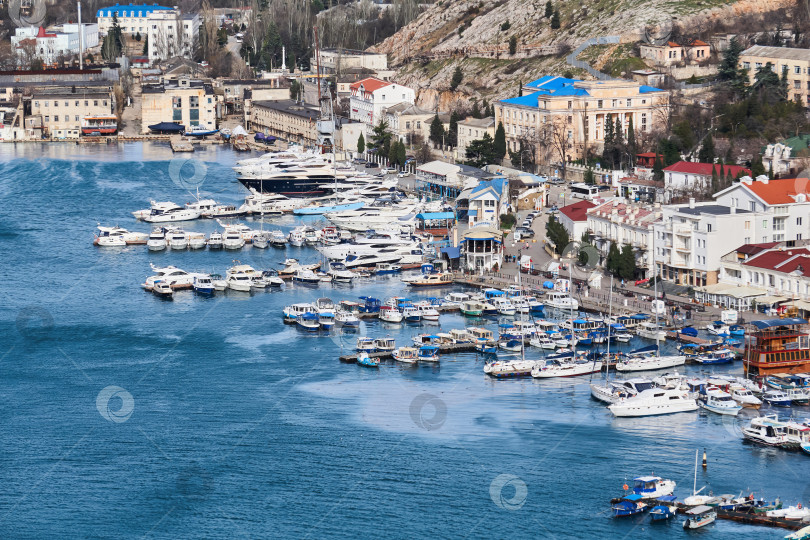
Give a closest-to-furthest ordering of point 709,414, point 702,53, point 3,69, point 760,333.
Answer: point 709,414 < point 760,333 < point 702,53 < point 3,69

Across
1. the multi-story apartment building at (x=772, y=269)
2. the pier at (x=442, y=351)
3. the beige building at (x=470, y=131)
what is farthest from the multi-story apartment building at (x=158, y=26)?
the pier at (x=442, y=351)

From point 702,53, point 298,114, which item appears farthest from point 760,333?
point 298,114

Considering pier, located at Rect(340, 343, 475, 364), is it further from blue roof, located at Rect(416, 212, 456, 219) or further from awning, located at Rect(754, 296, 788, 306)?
blue roof, located at Rect(416, 212, 456, 219)

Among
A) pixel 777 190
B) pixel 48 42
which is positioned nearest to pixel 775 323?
pixel 777 190

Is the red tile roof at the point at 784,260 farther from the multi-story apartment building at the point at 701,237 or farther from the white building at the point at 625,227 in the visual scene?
the white building at the point at 625,227

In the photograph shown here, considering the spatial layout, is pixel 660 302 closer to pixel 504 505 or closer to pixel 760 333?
pixel 760 333

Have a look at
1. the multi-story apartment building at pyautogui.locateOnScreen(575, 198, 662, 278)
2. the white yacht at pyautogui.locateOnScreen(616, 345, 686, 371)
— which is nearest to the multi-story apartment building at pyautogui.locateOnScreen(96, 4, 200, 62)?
the multi-story apartment building at pyautogui.locateOnScreen(575, 198, 662, 278)
